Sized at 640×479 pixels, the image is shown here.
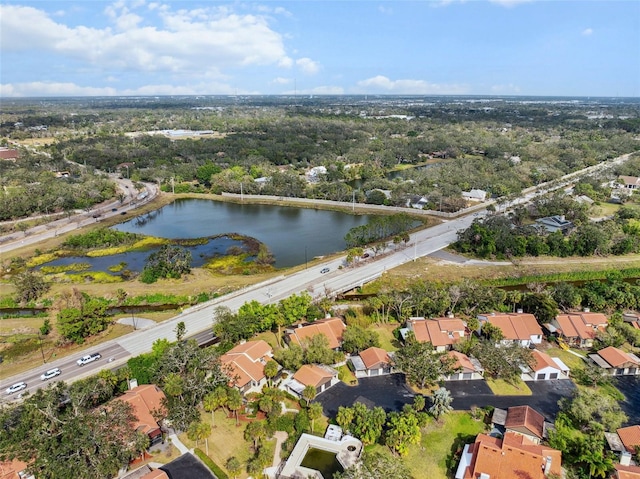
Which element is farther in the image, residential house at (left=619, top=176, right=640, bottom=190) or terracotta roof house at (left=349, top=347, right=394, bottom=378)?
residential house at (left=619, top=176, right=640, bottom=190)

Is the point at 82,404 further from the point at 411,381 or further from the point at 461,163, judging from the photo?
the point at 461,163

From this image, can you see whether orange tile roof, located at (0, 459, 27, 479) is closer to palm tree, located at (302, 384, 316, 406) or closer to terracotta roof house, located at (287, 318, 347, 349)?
palm tree, located at (302, 384, 316, 406)

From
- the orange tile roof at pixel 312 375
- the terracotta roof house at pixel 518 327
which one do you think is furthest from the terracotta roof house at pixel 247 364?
the terracotta roof house at pixel 518 327

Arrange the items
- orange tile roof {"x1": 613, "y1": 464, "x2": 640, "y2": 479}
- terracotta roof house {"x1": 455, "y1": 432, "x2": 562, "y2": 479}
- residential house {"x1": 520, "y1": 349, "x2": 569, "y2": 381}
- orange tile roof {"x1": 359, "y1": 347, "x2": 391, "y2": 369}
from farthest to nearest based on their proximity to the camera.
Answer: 1. orange tile roof {"x1": 359, "y1": 347, "x2": 391, "y2": 369}
2. residential house {"x1": 520, "y1": 349, "x2": 569, "y2": 381}
3. terracotta roof house {"x1": 455, "y1": 432, "x2": 562, "y2": 479}
4. orange tile roof {"x1": 613, "y1": 464, "x2": 640, "y2": 479}

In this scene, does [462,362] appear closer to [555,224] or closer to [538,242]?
[538,242]

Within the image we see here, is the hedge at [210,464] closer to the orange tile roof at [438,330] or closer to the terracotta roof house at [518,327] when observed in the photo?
the orange tile roof at [438,330]

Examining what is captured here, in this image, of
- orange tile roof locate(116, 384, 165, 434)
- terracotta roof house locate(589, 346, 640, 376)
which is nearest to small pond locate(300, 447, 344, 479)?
orange tile roof locate(116, 384, 165, 434)

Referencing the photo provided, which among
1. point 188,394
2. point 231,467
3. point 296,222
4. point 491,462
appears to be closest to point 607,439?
point 491,462
